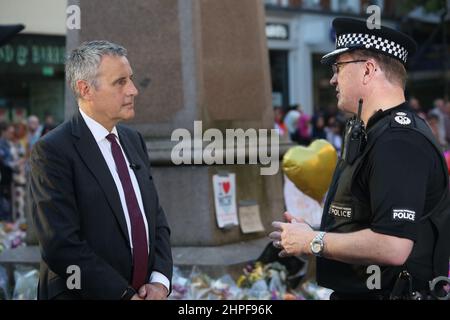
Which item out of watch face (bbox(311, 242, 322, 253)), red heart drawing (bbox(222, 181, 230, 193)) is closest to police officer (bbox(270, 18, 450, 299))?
watch face (bbox(311, 242, 322, 253))

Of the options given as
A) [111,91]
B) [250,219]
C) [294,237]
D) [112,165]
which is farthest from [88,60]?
[250,219]

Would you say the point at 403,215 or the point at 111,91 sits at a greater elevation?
the point at 111,91

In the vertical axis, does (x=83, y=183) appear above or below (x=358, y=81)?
below

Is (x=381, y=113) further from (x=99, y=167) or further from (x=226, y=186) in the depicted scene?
(x=226, y=186)

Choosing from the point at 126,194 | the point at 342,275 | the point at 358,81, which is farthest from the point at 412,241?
the point at 126,194

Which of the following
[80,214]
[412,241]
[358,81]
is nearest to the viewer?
[412,241]

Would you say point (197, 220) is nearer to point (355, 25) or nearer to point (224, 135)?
point (224, 135)

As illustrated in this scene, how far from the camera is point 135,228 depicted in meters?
3.39

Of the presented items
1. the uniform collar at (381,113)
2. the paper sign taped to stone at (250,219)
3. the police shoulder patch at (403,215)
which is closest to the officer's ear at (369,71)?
the uniform collar at (381,113)

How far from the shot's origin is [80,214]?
10.8 feet

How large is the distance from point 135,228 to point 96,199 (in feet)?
0.72

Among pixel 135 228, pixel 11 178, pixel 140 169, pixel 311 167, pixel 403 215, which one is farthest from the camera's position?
pixel 11 178

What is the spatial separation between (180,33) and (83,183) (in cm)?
342

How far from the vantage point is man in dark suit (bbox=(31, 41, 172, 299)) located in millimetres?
3214
